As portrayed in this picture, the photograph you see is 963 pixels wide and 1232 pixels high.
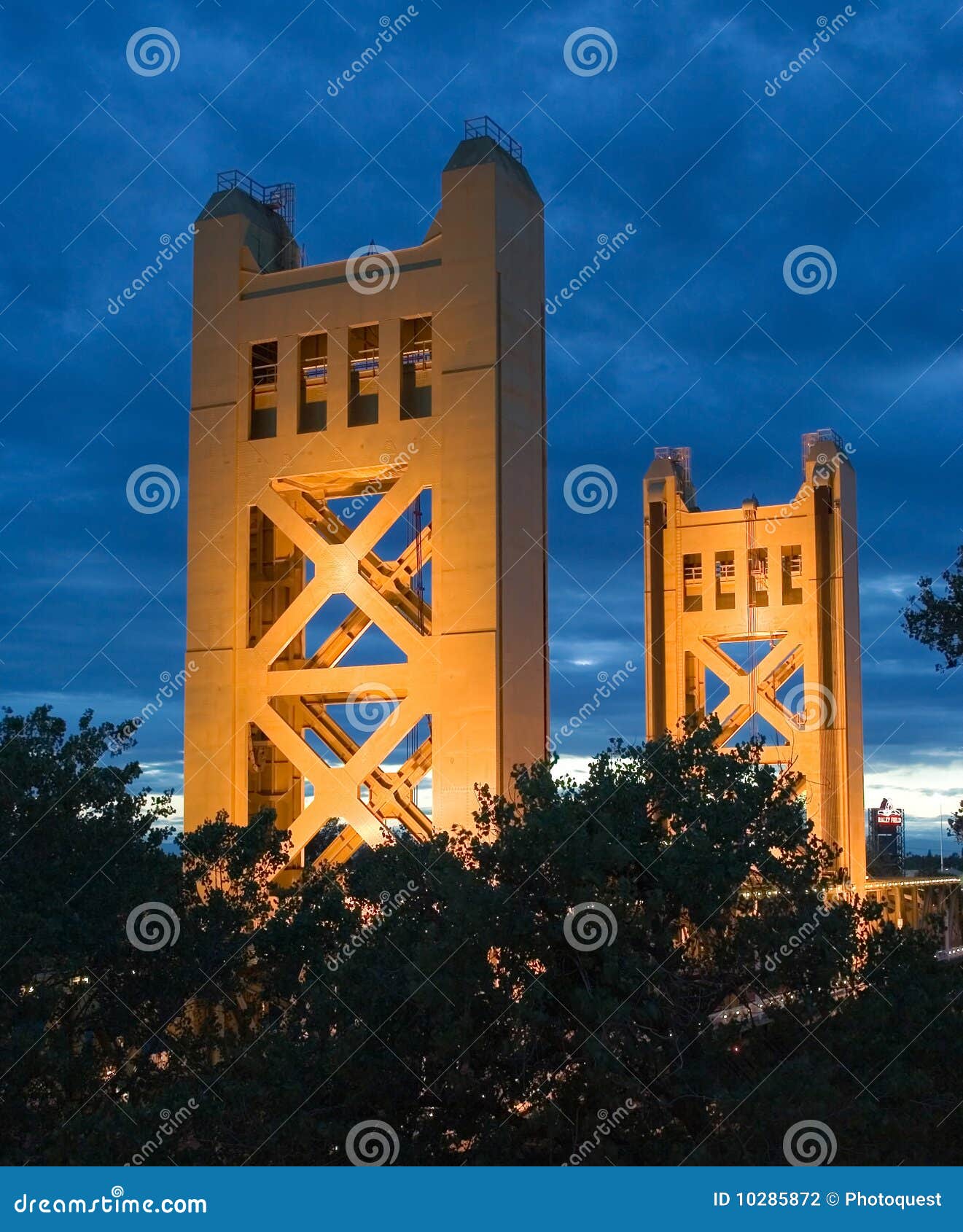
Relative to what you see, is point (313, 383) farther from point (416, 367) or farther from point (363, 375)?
point (416, 367)

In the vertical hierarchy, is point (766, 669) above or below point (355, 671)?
above

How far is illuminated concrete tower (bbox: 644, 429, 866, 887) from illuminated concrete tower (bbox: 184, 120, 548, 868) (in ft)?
82.2

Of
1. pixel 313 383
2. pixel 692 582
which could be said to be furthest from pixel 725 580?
pixel 313 383

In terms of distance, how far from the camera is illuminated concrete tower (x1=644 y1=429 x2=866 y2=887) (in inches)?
1907

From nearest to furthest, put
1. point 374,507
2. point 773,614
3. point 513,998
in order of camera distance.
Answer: point 513,998, point 374,507, point 773,614

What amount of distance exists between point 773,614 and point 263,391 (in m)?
28.6

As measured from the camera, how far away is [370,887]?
1736cm

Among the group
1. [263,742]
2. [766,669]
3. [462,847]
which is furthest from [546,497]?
[766,669]

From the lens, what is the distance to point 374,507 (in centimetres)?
2472

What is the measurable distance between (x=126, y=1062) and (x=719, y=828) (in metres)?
6.96

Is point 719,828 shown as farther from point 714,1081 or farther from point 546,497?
point 546,497

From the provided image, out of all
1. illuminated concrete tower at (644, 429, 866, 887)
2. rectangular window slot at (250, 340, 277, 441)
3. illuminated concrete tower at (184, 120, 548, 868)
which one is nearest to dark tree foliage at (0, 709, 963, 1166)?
illuminated concrete tower at (184, 120, 548, 868)

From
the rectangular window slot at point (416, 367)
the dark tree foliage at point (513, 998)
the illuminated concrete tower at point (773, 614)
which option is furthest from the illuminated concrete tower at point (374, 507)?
the illuminated concrete tower at point (773, 614)

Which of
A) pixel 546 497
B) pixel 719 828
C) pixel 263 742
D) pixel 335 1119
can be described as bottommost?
pixel 335 1119
